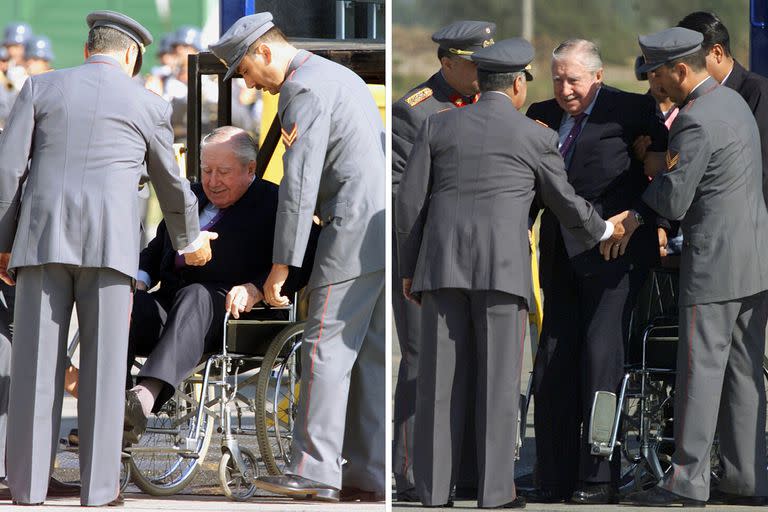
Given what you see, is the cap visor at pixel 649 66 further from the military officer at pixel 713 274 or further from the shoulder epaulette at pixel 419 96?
the shoulder epaulette at pixel 419 96

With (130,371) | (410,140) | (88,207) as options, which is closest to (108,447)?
(130,371)

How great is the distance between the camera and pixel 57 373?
504cm

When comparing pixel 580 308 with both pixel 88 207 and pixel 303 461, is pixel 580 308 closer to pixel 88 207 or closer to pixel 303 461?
pixel 303 461

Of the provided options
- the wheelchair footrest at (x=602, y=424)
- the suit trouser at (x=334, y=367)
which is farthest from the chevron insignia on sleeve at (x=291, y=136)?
the wheelchair footrest at (x=602, y=424)

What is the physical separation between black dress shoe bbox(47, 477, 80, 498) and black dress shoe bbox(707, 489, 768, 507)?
2.15m

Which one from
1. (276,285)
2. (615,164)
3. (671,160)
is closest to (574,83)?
(615,164)

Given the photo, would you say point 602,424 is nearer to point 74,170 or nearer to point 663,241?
point 663,241

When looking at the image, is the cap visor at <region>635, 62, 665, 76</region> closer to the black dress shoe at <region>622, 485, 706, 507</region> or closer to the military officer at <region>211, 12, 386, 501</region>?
the military officer at <region>211, 12, 386, 501</region>

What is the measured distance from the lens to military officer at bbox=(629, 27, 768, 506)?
4.93 metres

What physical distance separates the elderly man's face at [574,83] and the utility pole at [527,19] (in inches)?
14.0

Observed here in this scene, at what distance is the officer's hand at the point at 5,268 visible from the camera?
5.09 metres

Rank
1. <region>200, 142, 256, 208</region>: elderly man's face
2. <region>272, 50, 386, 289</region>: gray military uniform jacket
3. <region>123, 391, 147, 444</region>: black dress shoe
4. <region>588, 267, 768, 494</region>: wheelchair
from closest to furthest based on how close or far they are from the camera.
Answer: <region>272, 50, 386, 289</region>: gray military uniform jacket → <region>123, 391, 147, 444</region>: black dress shoe → <region>588, 267, 768, 494</region>: wheelchair → <region>200, 142, 256, 208</region>: elderly man's face

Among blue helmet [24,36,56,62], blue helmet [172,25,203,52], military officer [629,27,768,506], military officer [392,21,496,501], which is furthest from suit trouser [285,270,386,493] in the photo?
blue helmet [172,25,203,52]

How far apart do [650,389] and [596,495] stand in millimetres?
442
